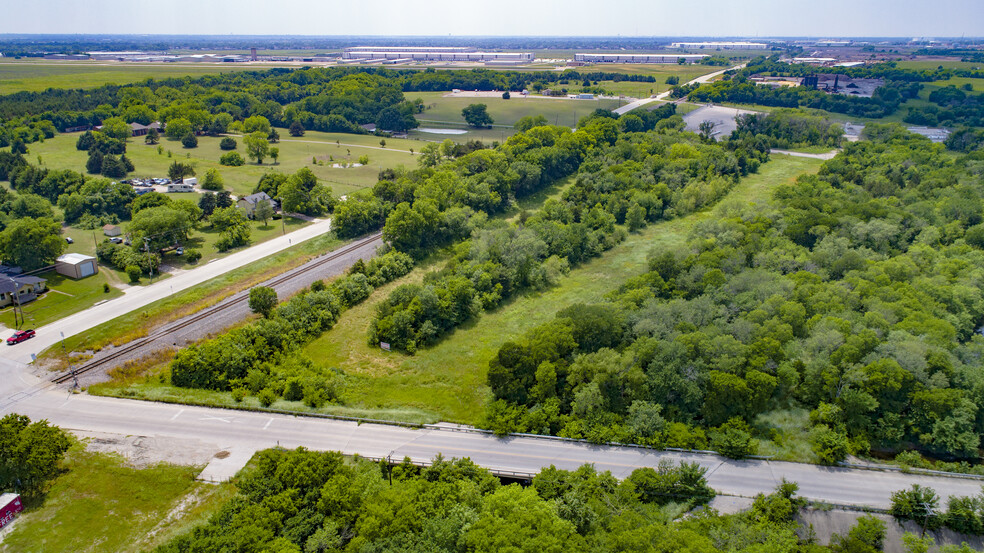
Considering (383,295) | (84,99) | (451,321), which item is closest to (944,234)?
(451,321)

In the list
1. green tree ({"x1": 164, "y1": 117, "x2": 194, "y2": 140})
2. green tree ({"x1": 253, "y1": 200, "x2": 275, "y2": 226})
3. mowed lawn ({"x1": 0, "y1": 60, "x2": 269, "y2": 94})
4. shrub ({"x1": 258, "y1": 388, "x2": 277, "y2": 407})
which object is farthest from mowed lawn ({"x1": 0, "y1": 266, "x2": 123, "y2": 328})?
mowed lawn ({"x1": 0, "y1": 60, "x2": 269, "y2": 94})

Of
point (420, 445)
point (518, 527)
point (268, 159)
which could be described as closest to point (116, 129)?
point (268, 159)

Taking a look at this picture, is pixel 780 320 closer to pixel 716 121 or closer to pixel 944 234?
pixel 944 234

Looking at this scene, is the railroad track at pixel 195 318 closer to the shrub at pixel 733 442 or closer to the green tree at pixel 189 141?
the shrub at pixel 733 442

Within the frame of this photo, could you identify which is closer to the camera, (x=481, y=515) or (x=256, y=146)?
(x=481, y=515)

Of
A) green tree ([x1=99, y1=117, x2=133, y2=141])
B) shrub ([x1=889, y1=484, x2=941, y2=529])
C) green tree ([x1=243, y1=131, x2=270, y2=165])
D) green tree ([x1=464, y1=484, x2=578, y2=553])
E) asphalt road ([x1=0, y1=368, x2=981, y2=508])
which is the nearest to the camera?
green tree ([x1=464, y1=484, x2=578, y2=553])

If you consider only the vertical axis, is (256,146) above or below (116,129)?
below

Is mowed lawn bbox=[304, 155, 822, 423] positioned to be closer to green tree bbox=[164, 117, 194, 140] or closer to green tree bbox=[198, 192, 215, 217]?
green tree bbox=[198, 192, 215, 217]

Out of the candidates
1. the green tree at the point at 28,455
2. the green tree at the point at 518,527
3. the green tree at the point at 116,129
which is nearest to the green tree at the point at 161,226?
the green tree at the point at 28,455

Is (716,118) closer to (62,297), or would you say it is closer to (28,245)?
(62,297)
